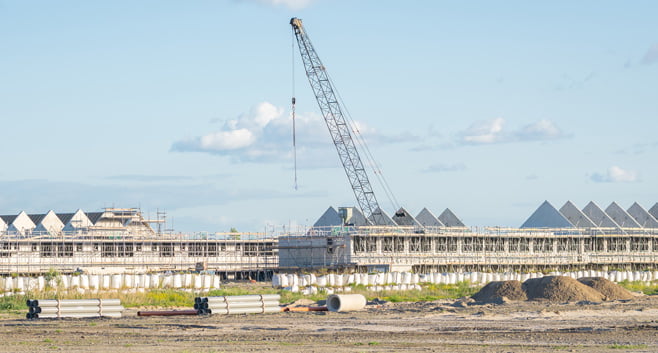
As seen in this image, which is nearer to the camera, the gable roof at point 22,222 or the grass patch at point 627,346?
the grass patch at point 627,346

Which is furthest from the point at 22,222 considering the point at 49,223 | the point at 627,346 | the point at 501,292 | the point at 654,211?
the point at 627,346

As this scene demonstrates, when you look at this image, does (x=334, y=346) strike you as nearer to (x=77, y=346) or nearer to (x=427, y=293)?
(x=77, y=346)

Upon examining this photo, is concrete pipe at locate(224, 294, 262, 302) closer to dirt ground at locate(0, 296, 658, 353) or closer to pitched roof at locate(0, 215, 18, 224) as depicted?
dirt ground at locate(0, 296, 658, 353)

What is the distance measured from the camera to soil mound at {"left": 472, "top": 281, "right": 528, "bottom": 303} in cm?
4997

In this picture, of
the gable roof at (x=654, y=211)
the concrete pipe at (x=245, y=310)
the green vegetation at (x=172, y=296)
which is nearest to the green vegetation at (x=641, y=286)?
the green vegetation at (x=172, y=296)

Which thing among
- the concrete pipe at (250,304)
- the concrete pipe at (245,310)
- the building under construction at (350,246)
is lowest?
the concrete pipe at (245,310)

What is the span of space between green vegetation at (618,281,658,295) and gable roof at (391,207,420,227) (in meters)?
43.3

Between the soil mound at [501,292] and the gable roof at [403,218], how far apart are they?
2701 inches

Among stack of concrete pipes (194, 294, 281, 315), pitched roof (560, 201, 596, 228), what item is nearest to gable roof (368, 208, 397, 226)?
pitched roof (560, 201, 596, 228)

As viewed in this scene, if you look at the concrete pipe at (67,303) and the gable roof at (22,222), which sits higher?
the gable roof at (22,222)

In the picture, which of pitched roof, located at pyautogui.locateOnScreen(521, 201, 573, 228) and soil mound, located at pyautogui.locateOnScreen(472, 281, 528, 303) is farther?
pitched roof, located at pyautogui.locateOnScreen(521, 201, 573, 228)

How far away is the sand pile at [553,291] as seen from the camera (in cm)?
4922

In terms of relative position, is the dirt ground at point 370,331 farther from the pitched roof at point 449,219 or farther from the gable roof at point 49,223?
the gable roof at point 49,223

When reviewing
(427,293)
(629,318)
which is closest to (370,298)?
(427,293)
